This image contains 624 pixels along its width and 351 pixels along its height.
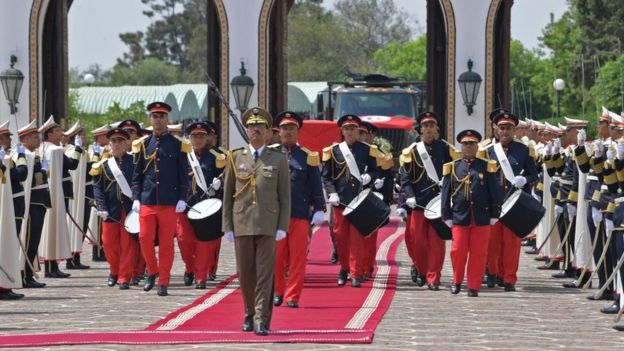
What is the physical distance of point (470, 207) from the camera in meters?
17.1

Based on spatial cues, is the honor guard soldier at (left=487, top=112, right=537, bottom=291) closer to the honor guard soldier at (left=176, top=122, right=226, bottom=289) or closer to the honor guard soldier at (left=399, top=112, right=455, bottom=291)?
the honor guard soldier at (left=399, top=112, right=455, bottom=291)

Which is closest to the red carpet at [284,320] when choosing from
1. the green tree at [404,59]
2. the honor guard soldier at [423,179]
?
the honor guard soldier at [423,179]

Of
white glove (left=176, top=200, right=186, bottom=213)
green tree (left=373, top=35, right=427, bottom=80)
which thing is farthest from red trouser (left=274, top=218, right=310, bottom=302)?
green tree (left=373, top=35, right=427, bottom=80)

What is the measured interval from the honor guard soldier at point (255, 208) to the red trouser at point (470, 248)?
3.65 m

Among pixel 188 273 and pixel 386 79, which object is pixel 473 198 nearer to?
pixel 188 273

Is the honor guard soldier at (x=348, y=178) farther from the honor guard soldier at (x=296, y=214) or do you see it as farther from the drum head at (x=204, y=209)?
the honor guard soldier at (x=296, y=214)

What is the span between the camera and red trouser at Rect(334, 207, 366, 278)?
18078 millimetres

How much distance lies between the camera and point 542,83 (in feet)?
254

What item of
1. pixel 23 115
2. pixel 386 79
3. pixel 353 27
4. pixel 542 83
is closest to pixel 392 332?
pixel 23 115

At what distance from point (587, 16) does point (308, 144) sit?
37.2 meters

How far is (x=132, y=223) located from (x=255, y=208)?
14.3 ft

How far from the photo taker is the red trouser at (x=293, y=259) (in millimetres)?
15844

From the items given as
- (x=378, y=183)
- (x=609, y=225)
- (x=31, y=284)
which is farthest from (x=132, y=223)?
(x=609, y=225)

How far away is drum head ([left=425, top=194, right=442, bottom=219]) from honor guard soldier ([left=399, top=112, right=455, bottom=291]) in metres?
0.12
